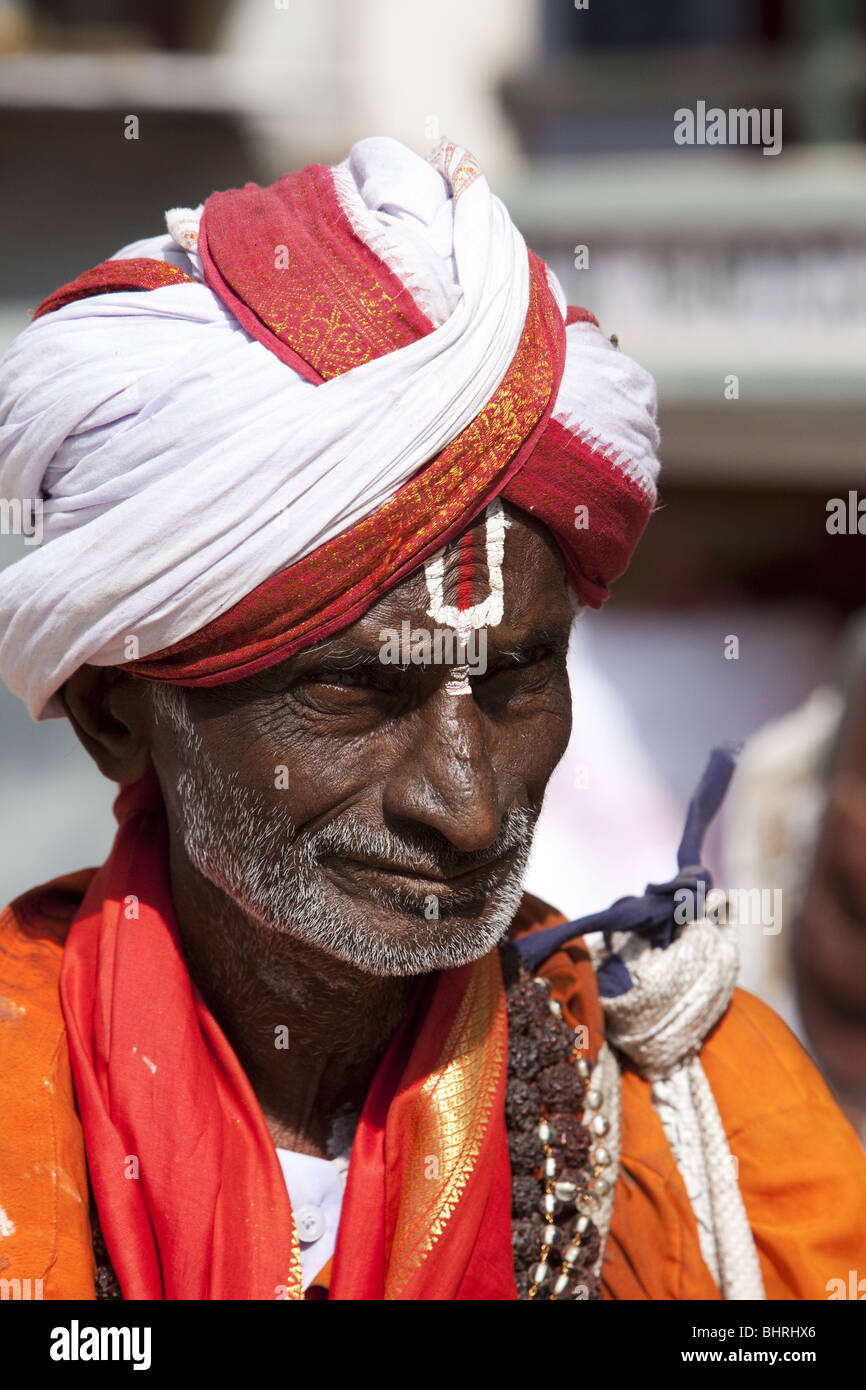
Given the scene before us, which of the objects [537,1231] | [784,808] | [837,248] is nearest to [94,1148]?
[537,1231]

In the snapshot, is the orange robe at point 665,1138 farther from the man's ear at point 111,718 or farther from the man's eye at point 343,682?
the man's eye at point 343,682

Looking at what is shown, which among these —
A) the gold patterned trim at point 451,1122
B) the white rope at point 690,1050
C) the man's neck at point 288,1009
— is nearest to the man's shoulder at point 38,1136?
the man's neck at point 288,1009

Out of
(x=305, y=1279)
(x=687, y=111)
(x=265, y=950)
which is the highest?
(x=687, y=111)

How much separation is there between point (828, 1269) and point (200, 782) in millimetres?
1051

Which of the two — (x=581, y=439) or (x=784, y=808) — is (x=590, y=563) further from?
(x=784, y=808)

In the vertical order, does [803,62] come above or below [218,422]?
above

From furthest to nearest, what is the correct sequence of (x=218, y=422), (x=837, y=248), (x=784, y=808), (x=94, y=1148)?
(x=837, y=248)
(x=784, y=808)
(x=94, y=1148)
(x=218, y=422)

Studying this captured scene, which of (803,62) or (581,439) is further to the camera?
(803,62)

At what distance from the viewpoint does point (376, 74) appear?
8.00m

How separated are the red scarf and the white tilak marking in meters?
0.49

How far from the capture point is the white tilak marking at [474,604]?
1.76 meters

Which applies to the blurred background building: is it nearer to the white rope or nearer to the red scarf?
the white rope

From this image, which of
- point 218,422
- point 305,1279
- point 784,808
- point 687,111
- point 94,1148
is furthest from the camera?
point 687,111

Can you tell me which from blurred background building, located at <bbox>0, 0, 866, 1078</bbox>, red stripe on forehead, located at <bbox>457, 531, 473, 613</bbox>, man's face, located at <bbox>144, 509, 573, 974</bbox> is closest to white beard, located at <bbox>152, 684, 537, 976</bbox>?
man's face, located at <bbox>144, 509, 573, 974</bbox>
